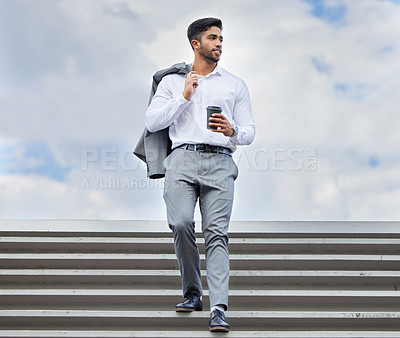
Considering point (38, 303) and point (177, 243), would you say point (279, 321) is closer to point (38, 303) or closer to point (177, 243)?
point (177, 243)

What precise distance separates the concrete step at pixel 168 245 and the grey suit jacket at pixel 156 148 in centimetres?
72

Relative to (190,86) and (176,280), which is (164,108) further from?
(176,280)

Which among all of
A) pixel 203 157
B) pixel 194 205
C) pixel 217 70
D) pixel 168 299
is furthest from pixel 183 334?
pixel 217 70

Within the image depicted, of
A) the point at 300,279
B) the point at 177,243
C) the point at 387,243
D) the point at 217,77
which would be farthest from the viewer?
the point at 387,243

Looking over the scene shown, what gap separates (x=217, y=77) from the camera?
3.77m

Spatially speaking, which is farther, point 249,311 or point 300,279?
point 300,279

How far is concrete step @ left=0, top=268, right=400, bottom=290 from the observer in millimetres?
3984

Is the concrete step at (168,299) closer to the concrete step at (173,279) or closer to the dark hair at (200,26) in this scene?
the concrete step at (173,279)

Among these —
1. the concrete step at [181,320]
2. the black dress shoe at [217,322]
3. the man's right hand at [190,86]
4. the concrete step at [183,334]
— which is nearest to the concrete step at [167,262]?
the concrete step at [181,320]

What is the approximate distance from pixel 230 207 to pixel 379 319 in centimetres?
89

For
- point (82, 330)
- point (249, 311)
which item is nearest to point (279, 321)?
point (249, 311)

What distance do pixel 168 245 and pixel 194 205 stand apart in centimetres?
87

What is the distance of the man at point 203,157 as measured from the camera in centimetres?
345

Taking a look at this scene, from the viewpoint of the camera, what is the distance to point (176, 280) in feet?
13.1
